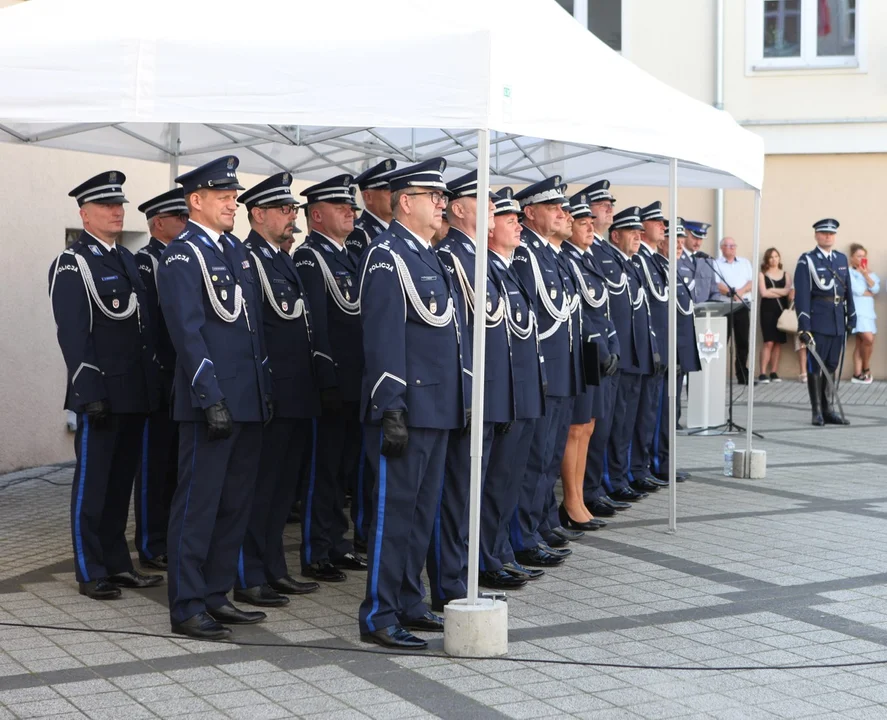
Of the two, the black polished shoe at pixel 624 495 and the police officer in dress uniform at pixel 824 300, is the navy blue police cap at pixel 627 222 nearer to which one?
the black polished shoe at pixel 624 495

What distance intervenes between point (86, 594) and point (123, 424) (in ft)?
2.65

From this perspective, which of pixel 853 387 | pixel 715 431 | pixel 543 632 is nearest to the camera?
pixel 543 632

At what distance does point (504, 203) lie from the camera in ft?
20.7

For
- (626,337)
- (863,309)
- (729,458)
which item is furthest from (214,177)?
(863,309)

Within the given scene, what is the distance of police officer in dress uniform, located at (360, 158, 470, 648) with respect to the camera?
5.34m

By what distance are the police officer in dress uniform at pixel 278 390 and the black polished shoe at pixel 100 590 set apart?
0.57m

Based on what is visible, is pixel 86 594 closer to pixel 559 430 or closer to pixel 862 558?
pixel 559 430

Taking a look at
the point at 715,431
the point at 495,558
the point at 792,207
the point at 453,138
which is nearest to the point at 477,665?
the point at 495,558

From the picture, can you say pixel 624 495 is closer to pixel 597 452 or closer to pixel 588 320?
pixel 597 452

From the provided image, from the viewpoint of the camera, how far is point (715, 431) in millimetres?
13094

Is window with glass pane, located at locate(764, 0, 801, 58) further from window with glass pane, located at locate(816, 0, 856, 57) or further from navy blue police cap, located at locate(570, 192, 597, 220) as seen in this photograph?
navy blue police cap, located at locate(570, 192, 597, 220)

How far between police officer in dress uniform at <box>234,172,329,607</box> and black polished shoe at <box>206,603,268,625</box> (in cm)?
33

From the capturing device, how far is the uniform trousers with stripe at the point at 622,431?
29.3 feet

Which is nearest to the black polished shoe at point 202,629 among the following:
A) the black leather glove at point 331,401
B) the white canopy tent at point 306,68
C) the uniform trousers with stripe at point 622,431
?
the white canopy tent at point 306,68
